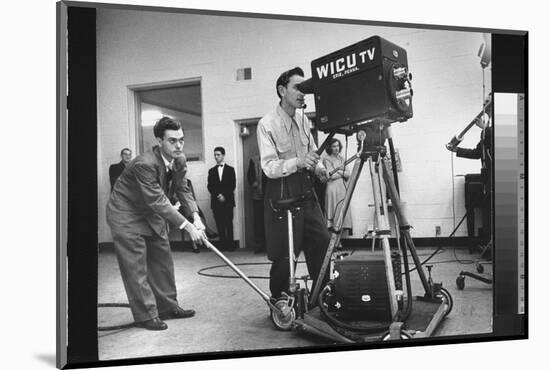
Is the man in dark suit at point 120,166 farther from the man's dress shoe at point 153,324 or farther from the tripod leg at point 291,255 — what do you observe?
the tripod leg at point 291,255

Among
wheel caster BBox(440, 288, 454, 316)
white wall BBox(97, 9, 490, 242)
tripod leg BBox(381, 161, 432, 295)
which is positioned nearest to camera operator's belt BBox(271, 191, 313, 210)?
white wall BBox(97, 9, 490, 242)

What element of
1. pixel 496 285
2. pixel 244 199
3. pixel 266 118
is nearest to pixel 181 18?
pixel 266 118

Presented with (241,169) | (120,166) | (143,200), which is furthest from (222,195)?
(120,166)

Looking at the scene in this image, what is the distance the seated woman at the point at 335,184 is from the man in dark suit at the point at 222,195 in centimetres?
52

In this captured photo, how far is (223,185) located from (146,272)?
0.60m

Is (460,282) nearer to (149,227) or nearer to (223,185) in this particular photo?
(223,185)

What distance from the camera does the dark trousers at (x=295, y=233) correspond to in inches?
127

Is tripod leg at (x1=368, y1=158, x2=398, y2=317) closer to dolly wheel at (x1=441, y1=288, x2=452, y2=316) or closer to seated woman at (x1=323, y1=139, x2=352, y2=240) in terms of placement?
seated woman at (x1=323, y1=139, x2=352, y2=240)

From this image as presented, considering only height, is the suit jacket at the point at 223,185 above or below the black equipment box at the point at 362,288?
above

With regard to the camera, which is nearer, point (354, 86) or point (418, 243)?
point (354, 86)

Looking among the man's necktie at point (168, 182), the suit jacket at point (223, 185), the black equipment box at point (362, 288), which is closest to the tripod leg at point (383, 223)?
the black equipment box at point (362, 288)

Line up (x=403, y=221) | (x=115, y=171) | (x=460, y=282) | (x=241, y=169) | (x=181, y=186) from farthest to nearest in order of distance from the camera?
(x=460, y=282) → (x=403, y=221) → (x=241, y=169) → (x=181, y=186) → (x=115, y=171)

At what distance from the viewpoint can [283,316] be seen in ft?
10.5

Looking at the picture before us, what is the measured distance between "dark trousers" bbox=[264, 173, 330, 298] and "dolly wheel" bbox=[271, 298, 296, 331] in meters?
0.05
